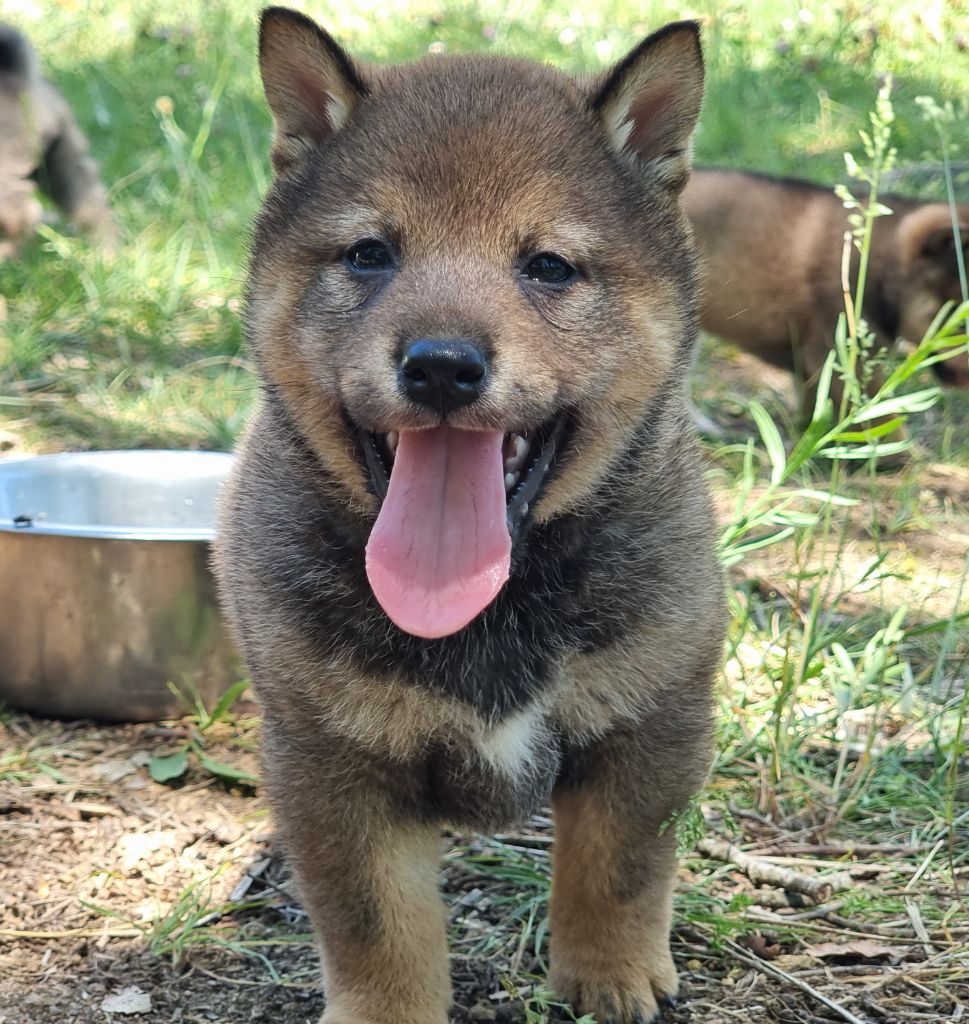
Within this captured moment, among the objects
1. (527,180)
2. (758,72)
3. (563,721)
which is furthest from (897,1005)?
(758,72)

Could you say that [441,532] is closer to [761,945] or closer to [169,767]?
[761,945]

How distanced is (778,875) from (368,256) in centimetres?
164

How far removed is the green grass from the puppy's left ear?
790mm

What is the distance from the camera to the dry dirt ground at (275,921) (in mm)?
2832

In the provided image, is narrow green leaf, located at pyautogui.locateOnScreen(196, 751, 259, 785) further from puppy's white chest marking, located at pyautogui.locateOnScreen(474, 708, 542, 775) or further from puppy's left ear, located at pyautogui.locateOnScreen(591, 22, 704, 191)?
puppy's left ear, located at pyautogui.locateOnScreen(591, 22, 704, 191)

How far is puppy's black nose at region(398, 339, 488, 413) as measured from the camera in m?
2.23

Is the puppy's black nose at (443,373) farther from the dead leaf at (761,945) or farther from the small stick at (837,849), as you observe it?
the small stick at (837,849)

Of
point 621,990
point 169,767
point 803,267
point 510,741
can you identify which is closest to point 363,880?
point 510,741

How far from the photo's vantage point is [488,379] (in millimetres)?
2273

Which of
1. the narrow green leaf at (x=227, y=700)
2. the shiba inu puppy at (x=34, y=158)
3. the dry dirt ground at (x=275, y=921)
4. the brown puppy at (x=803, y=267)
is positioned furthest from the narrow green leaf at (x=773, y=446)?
the shiba inu puppy at (x=34, y=158)

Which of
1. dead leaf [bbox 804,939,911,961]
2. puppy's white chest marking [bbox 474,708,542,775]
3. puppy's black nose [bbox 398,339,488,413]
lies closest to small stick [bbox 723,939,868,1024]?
dead leaf [bbox 804,939,911,961]

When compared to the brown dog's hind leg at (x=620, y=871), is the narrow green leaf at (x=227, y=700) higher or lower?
lower

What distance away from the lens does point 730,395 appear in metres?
6.58

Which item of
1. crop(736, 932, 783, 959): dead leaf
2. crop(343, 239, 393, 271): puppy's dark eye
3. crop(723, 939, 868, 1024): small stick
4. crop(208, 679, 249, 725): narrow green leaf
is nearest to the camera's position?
crop(343, 239, 393, 271): puppy's dark eye
